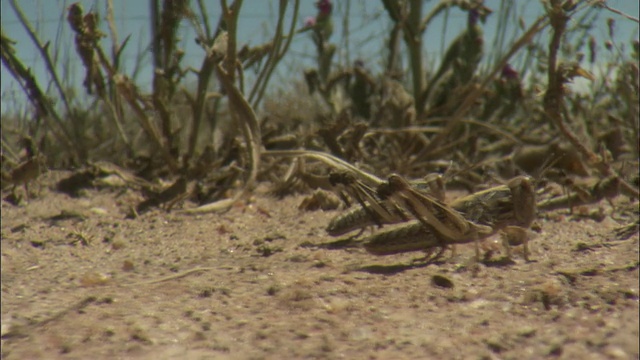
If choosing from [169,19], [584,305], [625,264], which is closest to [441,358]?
[584,305]

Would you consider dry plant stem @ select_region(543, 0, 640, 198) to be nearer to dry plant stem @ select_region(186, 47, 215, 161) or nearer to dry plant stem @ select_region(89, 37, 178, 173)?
dry plant stem @ select_region(186, 47, 215, 161)

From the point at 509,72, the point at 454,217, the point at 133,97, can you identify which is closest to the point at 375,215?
the point at 454,217

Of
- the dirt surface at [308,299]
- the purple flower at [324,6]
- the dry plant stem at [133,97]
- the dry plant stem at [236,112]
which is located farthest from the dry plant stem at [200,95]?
the purple flower at [324,6]

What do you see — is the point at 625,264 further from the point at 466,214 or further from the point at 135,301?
the point at 135,301

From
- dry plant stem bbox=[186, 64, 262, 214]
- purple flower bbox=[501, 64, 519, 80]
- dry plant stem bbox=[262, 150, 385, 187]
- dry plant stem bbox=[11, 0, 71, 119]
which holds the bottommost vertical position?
dry plant stem bbox=[262, 150, 385, 187]

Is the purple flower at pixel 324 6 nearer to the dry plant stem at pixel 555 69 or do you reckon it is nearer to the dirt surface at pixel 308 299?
the dirt surface at pixel 308 299

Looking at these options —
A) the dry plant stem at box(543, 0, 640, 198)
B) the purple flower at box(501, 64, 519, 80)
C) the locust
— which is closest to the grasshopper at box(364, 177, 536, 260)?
the locust
